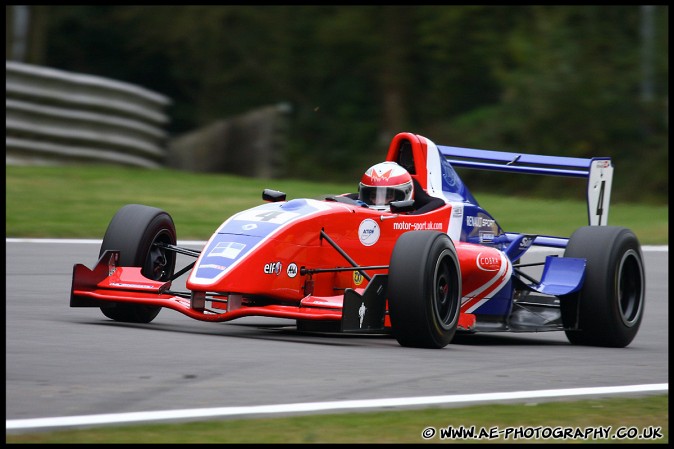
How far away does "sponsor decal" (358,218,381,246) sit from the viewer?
9188mm

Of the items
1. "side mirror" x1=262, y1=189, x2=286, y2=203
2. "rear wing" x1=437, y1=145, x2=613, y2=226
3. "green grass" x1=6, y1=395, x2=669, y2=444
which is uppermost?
"rear wing" x1=437, y1=145, x2=613, y2=226

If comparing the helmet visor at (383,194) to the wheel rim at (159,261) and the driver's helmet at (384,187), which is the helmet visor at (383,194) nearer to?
the driver's helmet at (384,187)

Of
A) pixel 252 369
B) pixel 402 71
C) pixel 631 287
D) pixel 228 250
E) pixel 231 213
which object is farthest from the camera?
pixel 402 71

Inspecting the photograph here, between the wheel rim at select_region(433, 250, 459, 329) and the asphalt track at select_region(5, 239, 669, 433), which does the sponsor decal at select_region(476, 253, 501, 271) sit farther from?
the wheel rim at select_region(433, 250, 459, 329)

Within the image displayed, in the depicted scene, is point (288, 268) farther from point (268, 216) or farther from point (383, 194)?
point (383, 194)

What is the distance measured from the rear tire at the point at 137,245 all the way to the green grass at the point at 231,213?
3479 mm

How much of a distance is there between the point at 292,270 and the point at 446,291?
1.06m

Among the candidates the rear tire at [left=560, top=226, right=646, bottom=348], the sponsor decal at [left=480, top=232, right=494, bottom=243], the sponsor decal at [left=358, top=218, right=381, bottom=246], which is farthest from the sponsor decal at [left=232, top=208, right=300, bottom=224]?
the rear tire at [left=560, top=226, right=646, bottom=348]

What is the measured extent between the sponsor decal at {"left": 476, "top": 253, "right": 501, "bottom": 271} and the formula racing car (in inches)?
0.4

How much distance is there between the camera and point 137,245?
9148 mm

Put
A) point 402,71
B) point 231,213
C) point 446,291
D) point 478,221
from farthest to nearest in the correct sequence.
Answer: point 402,71 < point 231,213 < point 478,221 < point 446,291

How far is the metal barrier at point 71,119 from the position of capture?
1978cm

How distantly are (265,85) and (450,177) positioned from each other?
27313 millimetres

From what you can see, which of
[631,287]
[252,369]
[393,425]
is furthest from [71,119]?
[393,425]
